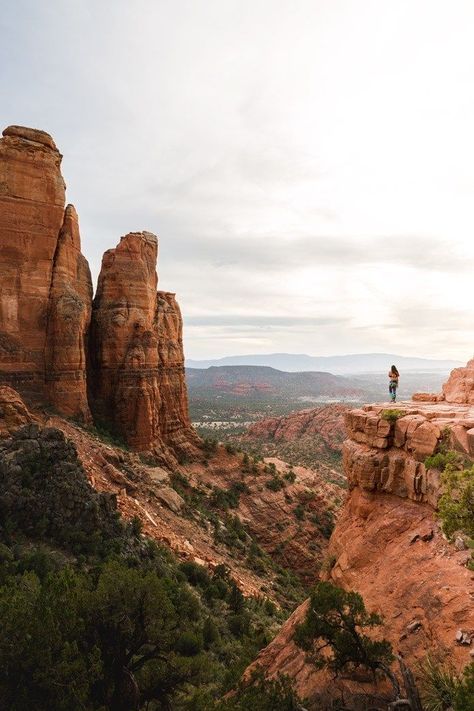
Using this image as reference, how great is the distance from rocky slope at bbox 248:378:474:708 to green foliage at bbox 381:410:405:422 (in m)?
0.03

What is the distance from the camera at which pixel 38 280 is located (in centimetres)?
3011

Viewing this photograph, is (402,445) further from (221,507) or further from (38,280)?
(38,280)

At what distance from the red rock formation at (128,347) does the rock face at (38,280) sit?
426cm

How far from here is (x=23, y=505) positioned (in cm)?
1942

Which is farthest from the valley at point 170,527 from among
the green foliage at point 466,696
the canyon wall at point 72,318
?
the canyon wall at point 72,318

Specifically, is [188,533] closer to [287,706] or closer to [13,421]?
Answer: [13,421]

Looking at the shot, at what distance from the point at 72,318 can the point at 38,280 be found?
353cm

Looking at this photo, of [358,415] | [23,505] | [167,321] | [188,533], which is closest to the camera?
[358,415]

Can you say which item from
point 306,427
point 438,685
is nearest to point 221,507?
point 438,685

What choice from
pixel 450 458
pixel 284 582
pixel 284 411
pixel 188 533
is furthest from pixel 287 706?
pixel 284 411

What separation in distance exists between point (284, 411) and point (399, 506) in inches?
5972

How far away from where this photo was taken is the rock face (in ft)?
93.9

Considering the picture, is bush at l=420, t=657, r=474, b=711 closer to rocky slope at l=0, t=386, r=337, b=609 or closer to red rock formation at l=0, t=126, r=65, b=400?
rocky slope at l=0, t=386, r=337, b=609

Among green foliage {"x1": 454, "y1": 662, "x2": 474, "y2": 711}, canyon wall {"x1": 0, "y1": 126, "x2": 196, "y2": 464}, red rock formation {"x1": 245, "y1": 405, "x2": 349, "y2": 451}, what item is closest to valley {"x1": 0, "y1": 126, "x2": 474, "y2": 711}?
green foliage {"x1": 454, "y1": 662, "x2": 474, "y2": 711}
